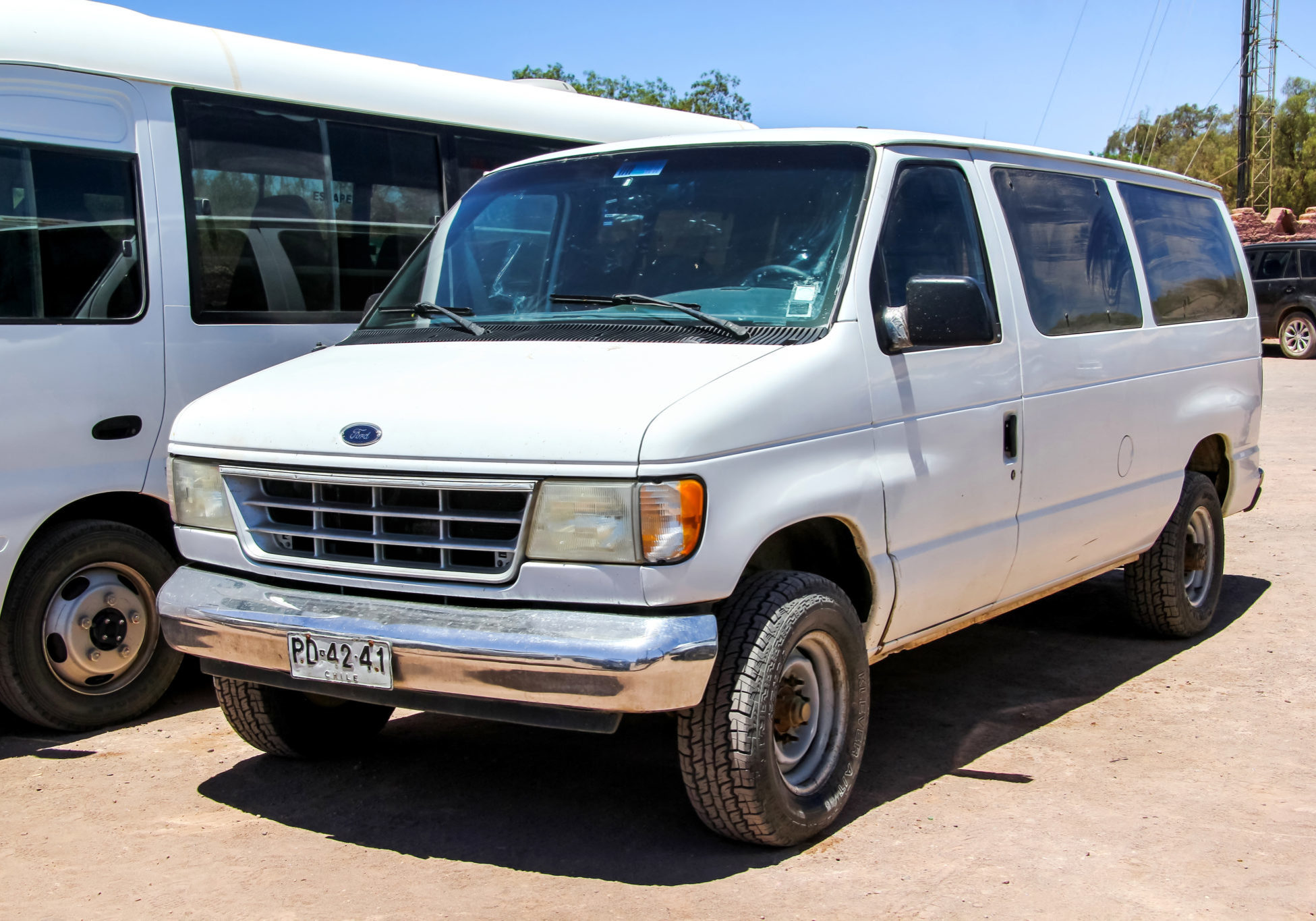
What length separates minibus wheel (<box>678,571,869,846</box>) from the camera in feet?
12.4

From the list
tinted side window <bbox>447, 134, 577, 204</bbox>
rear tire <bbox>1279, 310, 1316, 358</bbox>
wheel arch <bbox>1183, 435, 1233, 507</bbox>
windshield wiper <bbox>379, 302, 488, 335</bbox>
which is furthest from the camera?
rear tire <bbox>1279, 310, 1316, 358</bbox>

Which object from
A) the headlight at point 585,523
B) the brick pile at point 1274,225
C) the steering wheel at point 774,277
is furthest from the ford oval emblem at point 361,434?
the brick pile at point 1274,225

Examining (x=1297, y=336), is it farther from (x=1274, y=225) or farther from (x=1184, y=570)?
(x=1184, y=570)

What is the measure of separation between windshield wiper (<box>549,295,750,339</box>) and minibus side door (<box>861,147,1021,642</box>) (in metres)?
0.47

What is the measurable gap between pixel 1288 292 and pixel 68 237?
2122 centimetres

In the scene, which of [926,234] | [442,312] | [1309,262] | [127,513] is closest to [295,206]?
[127,513]

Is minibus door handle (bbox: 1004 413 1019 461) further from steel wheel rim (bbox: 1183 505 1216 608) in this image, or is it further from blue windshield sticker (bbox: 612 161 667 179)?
steel wheel rim (bbox: 1183 505 1216 608)

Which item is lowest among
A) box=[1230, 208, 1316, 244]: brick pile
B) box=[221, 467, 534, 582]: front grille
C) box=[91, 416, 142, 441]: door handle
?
box=[221, 467, 534, 582]: front grille

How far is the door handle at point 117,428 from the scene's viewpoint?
5426 mm

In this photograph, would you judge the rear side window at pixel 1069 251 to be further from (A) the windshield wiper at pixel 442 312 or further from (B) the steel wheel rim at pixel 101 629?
(B) the steel wheel rim at pixel 101 629

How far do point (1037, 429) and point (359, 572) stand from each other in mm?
2556

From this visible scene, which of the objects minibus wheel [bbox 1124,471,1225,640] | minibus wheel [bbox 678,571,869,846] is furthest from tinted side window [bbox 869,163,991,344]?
minibus wheel [bbox 1124,471,1225,640]

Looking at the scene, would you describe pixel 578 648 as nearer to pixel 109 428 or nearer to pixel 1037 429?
pixel 1037 429

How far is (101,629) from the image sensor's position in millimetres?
5578
